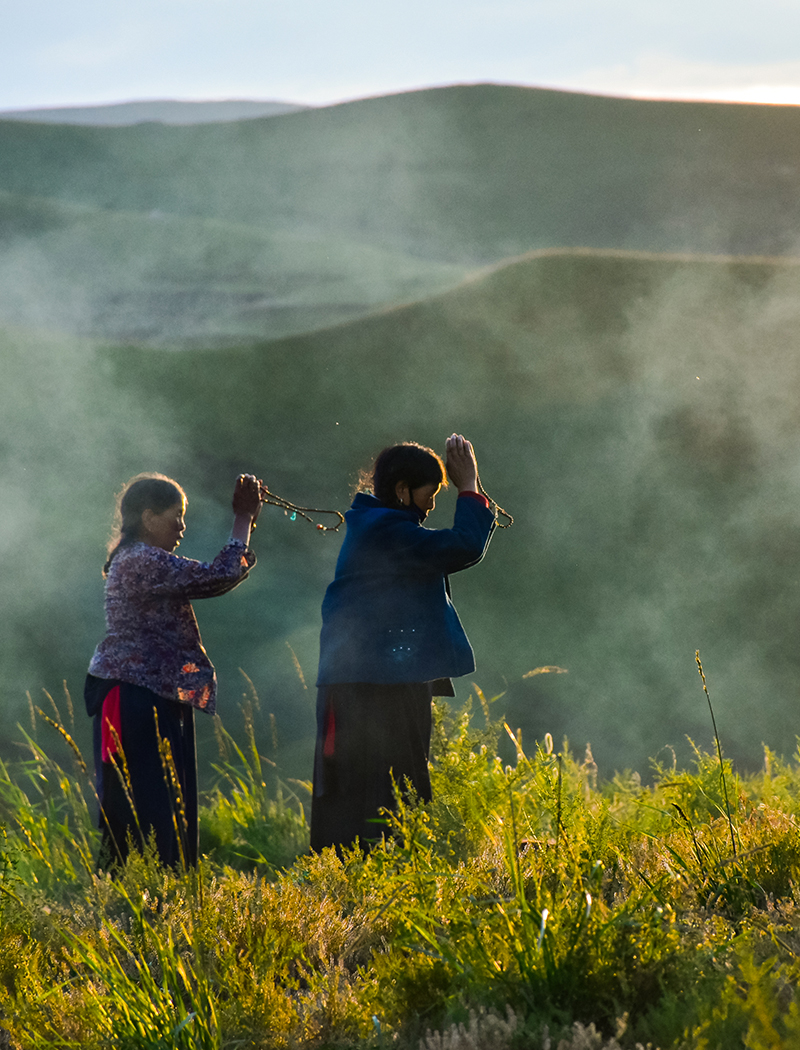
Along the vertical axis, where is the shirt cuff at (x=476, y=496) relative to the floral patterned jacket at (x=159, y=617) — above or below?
above

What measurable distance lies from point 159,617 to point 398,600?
822 mm

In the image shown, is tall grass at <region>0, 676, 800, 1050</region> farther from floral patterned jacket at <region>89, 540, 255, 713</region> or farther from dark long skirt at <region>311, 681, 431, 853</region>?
floral patterned jacket at <region>89, 540, 255, 713</region>

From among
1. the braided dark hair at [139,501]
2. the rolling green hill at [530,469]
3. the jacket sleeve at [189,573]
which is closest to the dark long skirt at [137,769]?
the jacket sleeve at [189,573]

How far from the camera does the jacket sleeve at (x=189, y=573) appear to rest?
297 cm

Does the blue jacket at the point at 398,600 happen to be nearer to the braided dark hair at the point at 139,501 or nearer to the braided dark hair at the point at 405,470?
the braided dark hair at the point at 405,470

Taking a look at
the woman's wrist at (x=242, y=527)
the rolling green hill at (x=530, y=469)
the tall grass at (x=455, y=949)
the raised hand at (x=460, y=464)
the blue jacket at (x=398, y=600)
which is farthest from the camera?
the rolling green hill at (x=530, y=469)

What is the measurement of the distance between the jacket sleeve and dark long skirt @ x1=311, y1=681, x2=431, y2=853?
480 millimetres

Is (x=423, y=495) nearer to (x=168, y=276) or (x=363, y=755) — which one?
(x=363, y=755)

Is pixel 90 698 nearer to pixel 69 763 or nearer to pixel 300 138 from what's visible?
pixel 69 763

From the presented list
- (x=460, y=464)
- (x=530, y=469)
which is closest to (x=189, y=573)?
(x=460, y=464)

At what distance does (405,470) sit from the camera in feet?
9.77

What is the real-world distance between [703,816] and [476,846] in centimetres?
78

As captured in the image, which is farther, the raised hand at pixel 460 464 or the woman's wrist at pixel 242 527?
the woman's wrist at pixel 242 527

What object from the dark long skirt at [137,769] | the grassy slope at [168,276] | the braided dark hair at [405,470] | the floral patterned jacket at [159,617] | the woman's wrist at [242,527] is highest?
the grassy slope at [168,276]
